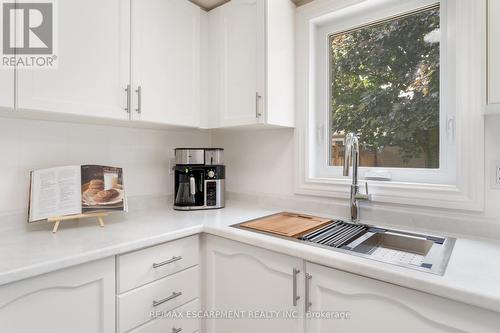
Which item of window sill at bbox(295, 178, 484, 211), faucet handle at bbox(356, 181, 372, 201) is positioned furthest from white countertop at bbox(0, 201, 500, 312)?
faucet handle at bbox(356, 181, 372, 201)

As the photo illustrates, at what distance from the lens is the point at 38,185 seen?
122 cm

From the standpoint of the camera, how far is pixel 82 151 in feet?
4.87

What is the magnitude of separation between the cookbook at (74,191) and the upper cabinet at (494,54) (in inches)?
63.1

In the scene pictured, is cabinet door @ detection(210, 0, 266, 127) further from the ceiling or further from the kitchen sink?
the kitchen sink

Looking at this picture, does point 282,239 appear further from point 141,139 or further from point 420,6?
point 420,6

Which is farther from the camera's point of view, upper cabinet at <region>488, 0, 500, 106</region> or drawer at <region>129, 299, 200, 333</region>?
drawer at <region>129, 299, 200, 333</region>

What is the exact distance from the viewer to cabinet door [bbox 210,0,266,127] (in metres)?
1.49

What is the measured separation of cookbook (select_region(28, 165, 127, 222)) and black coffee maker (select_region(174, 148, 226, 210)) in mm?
360

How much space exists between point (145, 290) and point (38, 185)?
26.4 inches

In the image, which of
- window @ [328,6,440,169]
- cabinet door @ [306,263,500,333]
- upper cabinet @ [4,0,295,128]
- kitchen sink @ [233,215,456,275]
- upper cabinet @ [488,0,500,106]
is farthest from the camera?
window @ [328,6,440,169]

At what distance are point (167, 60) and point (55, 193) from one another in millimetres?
876

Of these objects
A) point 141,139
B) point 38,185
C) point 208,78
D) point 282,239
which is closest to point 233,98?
point 208,78

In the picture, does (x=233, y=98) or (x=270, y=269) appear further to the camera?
(x=233, y=98)

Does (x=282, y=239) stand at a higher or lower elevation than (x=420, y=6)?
lower
